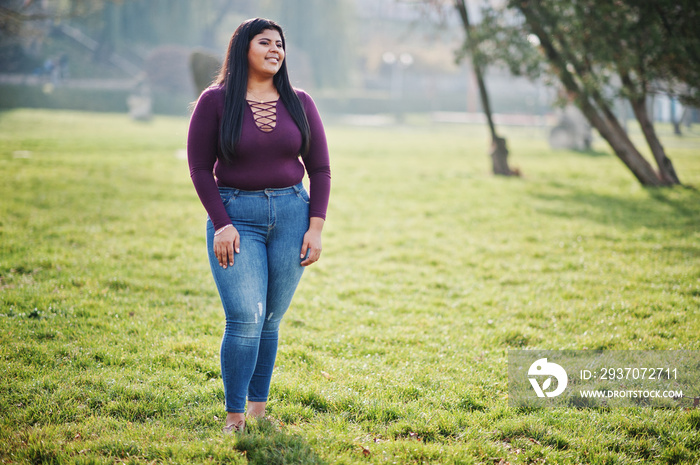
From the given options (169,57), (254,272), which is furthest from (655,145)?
(169,57)

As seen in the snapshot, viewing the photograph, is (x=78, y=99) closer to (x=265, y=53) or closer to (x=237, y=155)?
(x=265, y=53)

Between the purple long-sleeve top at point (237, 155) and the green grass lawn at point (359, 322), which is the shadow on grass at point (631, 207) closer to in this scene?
the green grass lawn at point (359, 322)

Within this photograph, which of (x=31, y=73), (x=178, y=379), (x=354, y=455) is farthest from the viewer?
(x=31, y=73)

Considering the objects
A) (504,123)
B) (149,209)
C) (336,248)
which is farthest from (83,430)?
(504,123)

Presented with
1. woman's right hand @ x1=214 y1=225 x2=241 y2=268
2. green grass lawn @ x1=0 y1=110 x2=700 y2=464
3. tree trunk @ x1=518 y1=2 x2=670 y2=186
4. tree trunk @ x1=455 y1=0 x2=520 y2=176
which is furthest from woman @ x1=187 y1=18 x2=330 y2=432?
tree trunk @ x1=455 y1=0 x2=520 y2=176

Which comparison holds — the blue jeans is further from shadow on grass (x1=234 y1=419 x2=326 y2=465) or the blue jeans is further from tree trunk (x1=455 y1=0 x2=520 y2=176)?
tree trunk (x1=455 y1=0 x2=520 y2=176)

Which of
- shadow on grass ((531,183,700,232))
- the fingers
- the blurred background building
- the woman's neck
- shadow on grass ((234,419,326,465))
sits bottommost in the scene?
shadow on grass ((234,419,326,465))

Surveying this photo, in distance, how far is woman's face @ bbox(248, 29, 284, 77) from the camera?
2.89 metres

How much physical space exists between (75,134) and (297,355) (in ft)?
59.9

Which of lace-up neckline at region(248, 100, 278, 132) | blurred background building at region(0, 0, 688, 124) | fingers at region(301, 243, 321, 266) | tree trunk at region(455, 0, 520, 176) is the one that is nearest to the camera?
lace-up neckline at region(248, 100, 278, 132)

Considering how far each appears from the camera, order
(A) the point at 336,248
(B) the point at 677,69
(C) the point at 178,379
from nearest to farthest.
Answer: (C) the point at 178,379 → (A) the point at 336,248 → (B) the point at 677,69

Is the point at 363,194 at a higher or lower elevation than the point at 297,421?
higher

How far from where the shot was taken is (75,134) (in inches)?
762

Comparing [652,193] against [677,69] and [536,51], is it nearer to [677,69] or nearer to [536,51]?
[677,69]
